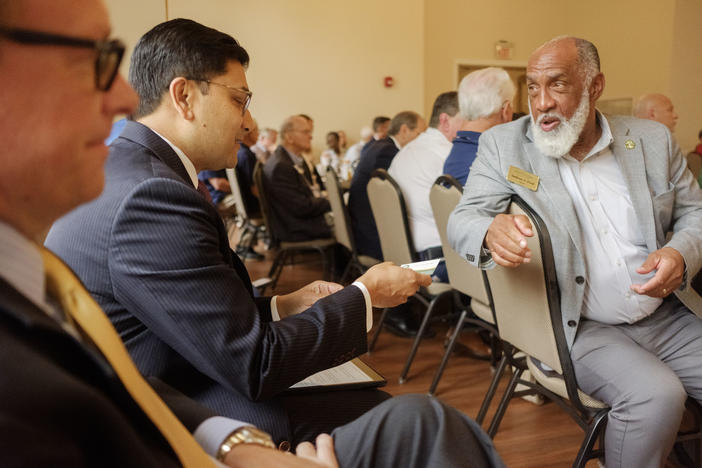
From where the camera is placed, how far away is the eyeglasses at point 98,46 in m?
0.52

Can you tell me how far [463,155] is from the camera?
2.73 metres

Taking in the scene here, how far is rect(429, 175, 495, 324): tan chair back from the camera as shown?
2092 mm

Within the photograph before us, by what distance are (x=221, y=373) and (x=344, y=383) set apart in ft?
1.35

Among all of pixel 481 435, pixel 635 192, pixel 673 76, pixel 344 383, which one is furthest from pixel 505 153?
pixel 673 76

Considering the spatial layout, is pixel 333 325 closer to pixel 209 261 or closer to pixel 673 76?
pixel 209 261

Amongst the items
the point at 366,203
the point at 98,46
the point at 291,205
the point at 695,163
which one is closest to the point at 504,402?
the point at 98,46

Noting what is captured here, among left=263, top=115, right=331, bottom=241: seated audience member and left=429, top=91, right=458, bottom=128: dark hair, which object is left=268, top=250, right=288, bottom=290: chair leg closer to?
left=263, top=115, right=331, bottom=241: seated audience member

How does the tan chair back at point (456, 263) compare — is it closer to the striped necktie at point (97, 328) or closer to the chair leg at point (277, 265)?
the striped necktie at point (97, 328)

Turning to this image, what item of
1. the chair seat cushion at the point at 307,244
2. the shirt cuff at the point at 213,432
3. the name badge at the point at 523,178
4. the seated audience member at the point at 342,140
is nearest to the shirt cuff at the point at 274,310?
the shirt cuff at the point at 213,432

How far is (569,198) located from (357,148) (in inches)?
284

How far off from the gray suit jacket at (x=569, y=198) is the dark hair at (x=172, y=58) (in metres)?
0.88

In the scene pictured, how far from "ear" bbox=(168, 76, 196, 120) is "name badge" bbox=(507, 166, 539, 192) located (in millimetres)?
987

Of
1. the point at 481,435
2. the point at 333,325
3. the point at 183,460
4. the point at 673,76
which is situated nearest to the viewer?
the point at 183,460

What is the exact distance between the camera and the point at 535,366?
67.1 inches
